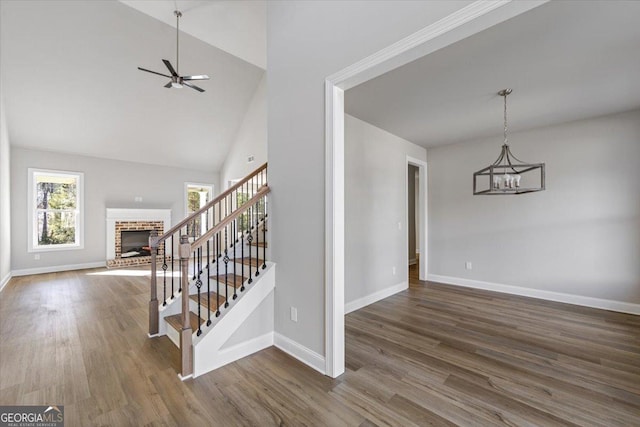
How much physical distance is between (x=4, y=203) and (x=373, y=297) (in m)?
7.04

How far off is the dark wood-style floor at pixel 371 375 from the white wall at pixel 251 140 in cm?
483

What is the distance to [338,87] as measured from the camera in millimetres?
2184

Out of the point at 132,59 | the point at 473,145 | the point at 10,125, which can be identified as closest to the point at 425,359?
the point at 473,145

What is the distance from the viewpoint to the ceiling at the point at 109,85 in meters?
4.36

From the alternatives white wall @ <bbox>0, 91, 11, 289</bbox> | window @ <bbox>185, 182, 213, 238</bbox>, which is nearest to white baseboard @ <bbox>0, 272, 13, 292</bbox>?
white wall @ <bbox>0, 91, 11, 289</bbox>

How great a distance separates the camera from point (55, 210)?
6.40 meters

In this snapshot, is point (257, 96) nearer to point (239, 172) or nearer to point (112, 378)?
point (239, 172)

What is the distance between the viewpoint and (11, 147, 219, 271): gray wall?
593 cm

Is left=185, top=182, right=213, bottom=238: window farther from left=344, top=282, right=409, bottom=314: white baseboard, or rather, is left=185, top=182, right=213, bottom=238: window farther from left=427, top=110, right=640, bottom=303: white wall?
left=427, top=110, right=640, bottom=303: white wall

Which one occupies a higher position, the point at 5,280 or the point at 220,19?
the point at 220,19

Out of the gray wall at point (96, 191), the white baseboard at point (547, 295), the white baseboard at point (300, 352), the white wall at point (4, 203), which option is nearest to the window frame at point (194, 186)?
the gray wall at point (96, 191)

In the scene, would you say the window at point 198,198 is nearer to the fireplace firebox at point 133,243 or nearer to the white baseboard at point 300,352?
the fireplace firebox at point 133,243

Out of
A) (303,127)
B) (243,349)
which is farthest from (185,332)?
(303,127)

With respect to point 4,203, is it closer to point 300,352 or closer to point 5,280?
point 5,280
